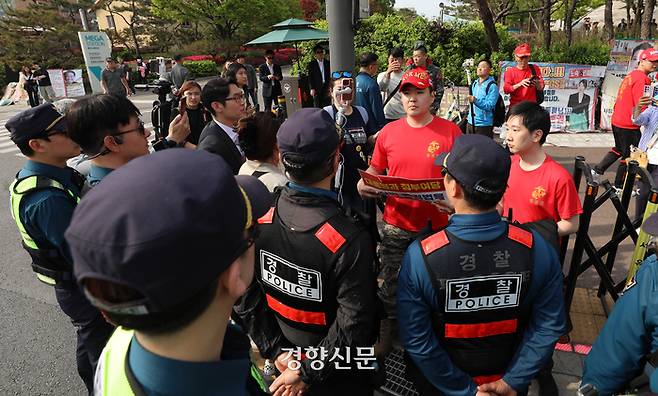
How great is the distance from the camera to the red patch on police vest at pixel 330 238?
1687 mm

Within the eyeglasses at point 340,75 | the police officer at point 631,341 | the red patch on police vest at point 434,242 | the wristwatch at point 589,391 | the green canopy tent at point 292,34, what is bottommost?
the wristwatch at point 589,391

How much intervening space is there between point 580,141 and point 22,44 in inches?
1250

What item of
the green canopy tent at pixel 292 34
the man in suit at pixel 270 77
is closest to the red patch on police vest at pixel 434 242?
the green canopy tent at pixel 292 34

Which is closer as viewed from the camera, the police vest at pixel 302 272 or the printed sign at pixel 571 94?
the police vest at pixel 302 272

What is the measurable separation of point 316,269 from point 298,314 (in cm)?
29

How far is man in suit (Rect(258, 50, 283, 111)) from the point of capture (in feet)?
38.9

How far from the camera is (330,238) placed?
169cm

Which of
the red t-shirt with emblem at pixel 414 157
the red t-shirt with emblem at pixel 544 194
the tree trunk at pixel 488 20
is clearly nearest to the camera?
the red t-shirt with emblem at pixel 544 194

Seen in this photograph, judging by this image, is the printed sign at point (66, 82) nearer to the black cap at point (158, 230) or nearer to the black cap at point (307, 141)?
the black cap at point (307, 141)

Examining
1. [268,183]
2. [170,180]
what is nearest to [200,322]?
[170,180]

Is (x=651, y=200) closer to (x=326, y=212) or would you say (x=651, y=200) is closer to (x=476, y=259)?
(x=476, y=259)

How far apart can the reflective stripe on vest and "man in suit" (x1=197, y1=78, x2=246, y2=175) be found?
2458mm

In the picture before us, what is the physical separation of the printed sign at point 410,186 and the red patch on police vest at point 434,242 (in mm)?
631

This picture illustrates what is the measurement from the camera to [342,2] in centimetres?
486
